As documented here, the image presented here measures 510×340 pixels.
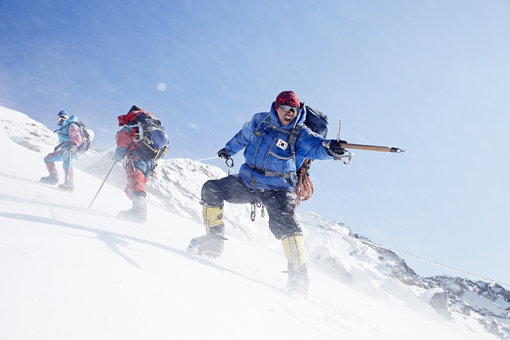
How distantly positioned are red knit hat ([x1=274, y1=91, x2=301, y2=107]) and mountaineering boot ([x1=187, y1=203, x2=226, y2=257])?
1.80 meters

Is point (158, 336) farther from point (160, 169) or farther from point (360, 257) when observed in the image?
point (360, 257)

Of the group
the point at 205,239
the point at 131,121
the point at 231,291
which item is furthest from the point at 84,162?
the point at 231,291

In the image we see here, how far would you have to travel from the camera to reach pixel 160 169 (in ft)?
99.9

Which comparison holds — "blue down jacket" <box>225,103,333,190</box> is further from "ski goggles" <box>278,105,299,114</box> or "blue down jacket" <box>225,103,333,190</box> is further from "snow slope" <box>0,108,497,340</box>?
"snow slope" <box>0,108,497,340</box>

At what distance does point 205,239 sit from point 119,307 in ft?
8.26

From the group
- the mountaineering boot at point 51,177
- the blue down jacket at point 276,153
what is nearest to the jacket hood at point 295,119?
the blue down jacket at point 276,153

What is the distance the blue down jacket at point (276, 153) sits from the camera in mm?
4035

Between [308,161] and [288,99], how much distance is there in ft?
3.50

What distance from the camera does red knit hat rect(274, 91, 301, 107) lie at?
4.03 meters

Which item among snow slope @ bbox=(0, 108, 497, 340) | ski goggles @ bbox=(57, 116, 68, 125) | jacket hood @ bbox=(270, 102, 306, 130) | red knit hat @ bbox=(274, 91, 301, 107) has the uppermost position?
red knit hat @ bbox=(274, 91, 301, 107)

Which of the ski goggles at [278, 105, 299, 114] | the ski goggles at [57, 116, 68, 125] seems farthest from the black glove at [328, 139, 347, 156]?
the ski goggles at [57, 116, 68, 125]

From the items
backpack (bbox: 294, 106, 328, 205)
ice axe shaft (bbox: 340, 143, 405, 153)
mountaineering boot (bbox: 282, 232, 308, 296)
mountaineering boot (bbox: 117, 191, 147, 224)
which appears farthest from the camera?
mountaineering boot (bbox: 117, 191, 147, 224)

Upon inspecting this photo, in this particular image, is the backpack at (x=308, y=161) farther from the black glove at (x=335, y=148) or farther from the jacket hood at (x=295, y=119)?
the black glove at (x=335, y=148)

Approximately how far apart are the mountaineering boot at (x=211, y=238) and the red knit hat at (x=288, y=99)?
5.91ft
